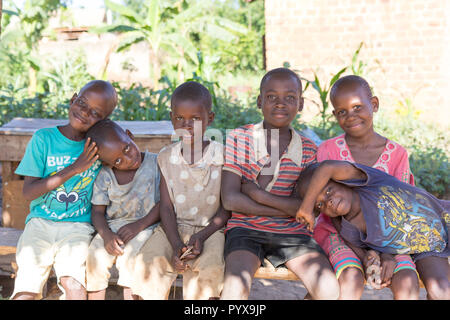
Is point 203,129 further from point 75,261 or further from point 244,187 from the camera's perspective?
point 75,261

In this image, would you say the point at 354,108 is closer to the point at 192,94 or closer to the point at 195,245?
the point at 192,94

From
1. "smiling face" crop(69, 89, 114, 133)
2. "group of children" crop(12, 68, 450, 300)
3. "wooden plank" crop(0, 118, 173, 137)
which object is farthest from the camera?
"wooden plank" crop(0, 118, 173, 137)

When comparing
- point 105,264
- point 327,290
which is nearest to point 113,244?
point 105,264

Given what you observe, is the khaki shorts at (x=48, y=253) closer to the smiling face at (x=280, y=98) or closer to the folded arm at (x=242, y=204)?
the folded arm at (x=242, y=204)

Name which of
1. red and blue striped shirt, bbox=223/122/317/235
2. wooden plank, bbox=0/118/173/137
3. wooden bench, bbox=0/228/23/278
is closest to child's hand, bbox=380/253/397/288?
red and blue striped shirt, bbox=223/122/317/235

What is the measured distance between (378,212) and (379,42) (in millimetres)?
5878

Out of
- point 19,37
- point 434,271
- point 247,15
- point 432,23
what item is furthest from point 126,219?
point 247,15

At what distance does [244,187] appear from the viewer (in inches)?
95.1

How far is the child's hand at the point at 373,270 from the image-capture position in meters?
2.07

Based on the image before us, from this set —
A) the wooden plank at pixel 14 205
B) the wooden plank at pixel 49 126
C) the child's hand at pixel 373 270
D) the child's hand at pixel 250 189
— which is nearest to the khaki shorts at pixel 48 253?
the child's hand at pixel 250 189

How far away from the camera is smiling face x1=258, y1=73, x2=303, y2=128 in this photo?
2434mm

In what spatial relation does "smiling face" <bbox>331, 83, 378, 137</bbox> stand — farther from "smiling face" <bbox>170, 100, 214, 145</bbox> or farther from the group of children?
"smiling face" <bbox>170, 100, 214, 145</bbox>

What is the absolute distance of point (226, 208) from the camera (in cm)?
237
